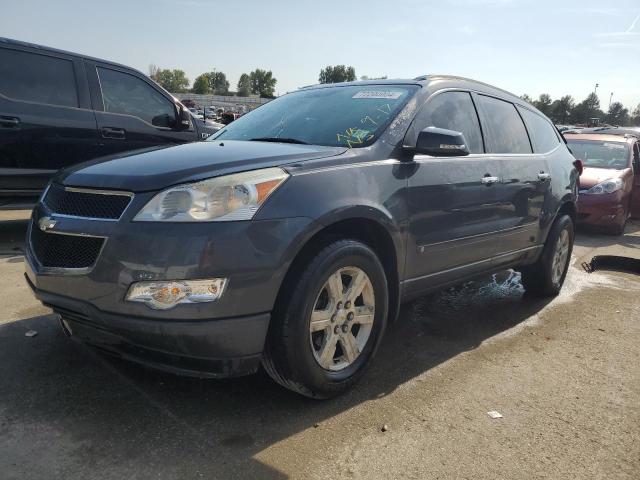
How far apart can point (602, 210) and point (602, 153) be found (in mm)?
1927

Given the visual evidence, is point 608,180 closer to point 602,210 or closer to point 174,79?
point 602,210

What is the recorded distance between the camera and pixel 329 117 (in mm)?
3514

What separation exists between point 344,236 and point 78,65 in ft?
14.9

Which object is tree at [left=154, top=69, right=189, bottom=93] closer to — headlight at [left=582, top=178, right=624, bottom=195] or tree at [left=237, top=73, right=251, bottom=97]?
tree at [left=237, top=73, right=251, bottom=97]

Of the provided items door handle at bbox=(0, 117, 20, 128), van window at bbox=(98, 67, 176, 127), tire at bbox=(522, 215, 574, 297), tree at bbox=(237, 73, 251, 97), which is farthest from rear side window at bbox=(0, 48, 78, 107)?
tree at bbox=(237, 73, 251, 97)

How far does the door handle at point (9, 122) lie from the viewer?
5.38m

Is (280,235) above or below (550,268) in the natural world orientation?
above

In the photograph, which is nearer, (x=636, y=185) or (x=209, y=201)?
(x=209, y=201)

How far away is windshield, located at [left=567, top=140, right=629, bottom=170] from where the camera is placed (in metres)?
9.30

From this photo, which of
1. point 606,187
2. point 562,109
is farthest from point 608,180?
point 562,109

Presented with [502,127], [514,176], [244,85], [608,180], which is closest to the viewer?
[514,176]

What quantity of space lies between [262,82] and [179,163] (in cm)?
16247

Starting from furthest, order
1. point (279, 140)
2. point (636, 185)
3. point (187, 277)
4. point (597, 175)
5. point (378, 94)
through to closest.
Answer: point (636, 185)
point (597, 175)
point (378, 94)
point (279, 140)
point (187, 277)

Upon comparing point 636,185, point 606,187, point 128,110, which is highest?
point 128,110
